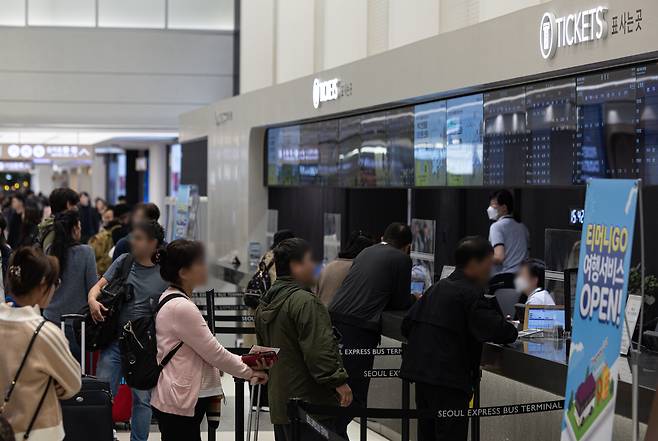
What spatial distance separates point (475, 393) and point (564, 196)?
16.9 feet

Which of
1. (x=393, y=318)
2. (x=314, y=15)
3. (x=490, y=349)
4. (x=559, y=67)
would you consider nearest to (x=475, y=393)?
(x=490, y=349)

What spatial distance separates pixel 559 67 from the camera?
7.34m

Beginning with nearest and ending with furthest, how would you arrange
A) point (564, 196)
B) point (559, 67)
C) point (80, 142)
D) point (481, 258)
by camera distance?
1. point (481, 258)
2. point (559, 67)
3. point (564, 196)
4. point (80, 142)

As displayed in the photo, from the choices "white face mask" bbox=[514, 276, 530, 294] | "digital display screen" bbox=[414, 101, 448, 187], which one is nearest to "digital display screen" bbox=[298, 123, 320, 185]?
"digital display screen" bbox=[414, 101, 448, 187]

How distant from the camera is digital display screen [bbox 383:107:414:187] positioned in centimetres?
1060

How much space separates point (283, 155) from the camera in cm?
1483

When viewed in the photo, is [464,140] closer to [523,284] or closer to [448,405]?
[523,284]

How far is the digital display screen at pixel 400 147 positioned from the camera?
1060 centimetres

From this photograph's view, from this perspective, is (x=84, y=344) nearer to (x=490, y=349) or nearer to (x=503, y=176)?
(x=490, y=349)

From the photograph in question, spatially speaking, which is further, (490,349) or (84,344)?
(84,344)

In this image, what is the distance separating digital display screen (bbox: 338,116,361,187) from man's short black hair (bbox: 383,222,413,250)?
159 inches

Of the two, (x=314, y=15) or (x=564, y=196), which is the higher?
(x=314, y=15)

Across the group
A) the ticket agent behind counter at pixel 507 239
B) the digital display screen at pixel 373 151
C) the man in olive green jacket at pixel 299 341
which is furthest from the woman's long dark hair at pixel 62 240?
the ticket agent behind counter at pixel 507 239

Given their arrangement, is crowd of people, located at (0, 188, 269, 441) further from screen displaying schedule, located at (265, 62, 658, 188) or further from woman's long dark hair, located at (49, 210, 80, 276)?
screen displaying schedule, located at (265, 62, 658, 188)
